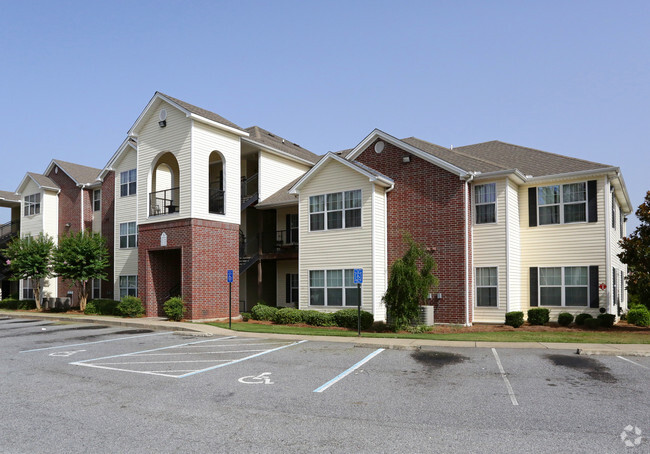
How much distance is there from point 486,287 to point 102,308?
65.3 feet

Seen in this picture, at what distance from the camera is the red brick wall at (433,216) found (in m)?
21.3

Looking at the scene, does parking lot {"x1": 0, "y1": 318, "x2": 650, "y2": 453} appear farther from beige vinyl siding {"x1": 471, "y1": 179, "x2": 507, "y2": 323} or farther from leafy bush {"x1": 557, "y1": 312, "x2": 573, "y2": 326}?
beige vinyl siding {"x1": 471, "y1": 179, "x2": 507, "y2": 323}

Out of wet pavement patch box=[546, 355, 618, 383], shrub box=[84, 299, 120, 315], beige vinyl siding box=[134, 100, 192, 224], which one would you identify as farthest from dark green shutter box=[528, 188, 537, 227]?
shrub box=[84, 299, 120, 315]

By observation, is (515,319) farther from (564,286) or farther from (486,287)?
(564,286)

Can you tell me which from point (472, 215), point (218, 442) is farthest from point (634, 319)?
point (218, 442)

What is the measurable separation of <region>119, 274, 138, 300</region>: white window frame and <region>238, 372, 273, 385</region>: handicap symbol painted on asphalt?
2169 centimetres

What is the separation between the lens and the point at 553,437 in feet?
22.6

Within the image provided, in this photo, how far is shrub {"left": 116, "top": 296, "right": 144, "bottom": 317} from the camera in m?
26.0

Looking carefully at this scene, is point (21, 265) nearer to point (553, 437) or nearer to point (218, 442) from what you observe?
point (218, 442)

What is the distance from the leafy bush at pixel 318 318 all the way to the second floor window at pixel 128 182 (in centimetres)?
1492

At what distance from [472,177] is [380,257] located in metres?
5.14

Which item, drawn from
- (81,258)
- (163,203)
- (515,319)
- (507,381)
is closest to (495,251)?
(515,319)

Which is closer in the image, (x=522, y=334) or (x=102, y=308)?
(x=522, y=334)

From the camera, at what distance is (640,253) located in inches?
766
